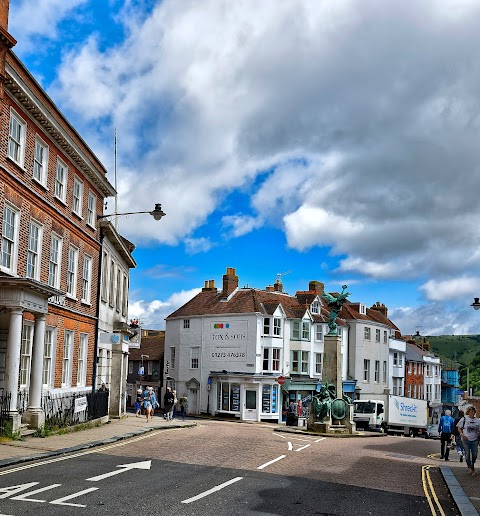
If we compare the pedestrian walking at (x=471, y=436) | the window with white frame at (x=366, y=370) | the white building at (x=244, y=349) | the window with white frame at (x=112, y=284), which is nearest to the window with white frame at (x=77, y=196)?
the window with white frame at (x=112, y=284)

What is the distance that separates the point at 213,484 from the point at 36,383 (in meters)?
10.7

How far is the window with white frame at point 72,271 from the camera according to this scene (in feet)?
93.3

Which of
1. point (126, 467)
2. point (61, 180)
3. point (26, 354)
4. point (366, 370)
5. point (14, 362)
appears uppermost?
point (61, 180)

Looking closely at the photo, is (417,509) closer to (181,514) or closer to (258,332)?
(181,514)

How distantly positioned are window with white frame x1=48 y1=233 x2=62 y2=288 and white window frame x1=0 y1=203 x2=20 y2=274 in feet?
11.3

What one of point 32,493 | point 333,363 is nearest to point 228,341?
point 333,363

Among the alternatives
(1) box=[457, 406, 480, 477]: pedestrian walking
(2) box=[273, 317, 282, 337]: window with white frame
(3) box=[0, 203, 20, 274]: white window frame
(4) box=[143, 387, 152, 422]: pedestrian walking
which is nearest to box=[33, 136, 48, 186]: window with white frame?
(3) box=[0, 203, 20, 274]: white window frame

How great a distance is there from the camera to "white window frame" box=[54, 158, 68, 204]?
26.7 metres

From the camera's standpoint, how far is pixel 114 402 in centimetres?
3522

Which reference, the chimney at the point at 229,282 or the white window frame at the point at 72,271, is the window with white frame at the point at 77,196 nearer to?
the white window frame at the point at 72,271

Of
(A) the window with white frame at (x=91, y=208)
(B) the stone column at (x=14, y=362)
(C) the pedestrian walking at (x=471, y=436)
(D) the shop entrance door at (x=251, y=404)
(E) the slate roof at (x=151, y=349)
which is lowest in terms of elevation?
(D) the shop entrance door at (x=251, y=404)

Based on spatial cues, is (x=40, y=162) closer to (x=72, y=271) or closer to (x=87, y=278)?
(x=72, y=271)

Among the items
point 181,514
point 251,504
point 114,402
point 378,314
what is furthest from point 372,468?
point 378,314

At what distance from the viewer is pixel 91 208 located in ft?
104
